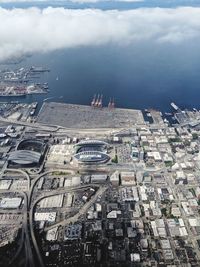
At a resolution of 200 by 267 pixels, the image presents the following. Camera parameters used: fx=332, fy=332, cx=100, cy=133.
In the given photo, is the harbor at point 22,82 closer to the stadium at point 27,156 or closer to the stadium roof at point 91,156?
the stadium at point 27,156

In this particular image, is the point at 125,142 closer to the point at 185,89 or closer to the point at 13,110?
the point at 13,110

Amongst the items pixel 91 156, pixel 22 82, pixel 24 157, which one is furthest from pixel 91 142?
pixel 22 82

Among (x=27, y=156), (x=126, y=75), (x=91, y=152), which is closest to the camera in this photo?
(x=27, y=156)

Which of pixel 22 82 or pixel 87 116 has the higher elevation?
pixel 22 82

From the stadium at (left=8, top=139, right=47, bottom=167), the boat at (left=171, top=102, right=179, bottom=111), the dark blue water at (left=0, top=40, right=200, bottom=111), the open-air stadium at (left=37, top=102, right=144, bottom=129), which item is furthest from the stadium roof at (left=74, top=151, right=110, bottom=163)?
the boat at (left=171, top=102, right=179, bottom=111)

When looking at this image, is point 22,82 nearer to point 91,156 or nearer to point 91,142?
point 91,142

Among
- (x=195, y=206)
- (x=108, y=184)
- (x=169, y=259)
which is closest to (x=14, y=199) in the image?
(x=108, y=184)

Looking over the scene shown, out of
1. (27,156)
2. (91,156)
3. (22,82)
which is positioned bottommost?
(91,156)
